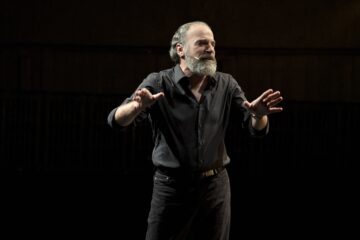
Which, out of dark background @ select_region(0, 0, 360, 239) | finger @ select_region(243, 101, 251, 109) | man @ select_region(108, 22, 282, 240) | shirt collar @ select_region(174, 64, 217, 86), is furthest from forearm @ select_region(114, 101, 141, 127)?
dark background @ select_region(0, 0, 360, 239)

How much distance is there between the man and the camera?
2246mm

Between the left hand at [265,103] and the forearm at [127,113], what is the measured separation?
54 centimetres

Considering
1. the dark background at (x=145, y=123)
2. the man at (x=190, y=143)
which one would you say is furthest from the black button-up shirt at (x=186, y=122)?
the dark background at (x=145, y=123)

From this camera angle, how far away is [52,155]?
273 inches

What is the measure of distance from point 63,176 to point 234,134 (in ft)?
8.43

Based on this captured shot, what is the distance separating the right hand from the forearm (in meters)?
0.02

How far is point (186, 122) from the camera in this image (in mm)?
2262

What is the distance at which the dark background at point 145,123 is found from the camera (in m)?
4.80

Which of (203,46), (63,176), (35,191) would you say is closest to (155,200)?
(203,46)

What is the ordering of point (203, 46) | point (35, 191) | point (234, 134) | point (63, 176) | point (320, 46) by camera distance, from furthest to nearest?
point (320, 46), point (234, 134), point (63, 176), point (35, 191), point (203, 46)

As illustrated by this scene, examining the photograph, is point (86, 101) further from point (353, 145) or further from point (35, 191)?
point (353, 145)

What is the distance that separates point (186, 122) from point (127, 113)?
11.7 inches

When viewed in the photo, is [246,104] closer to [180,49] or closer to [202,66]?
[202,66]

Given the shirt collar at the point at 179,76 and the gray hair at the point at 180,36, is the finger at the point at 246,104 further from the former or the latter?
the gray hair at the point at 180,36
